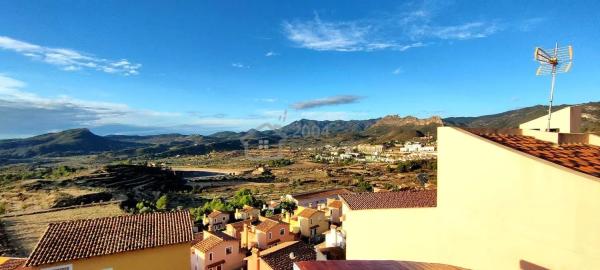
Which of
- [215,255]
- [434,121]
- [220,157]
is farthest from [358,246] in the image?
[434,121]

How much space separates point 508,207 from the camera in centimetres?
569

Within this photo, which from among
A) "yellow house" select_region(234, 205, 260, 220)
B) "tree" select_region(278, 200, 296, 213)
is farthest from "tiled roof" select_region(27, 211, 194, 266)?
"tree" select_region(278, 200, 296, 213)

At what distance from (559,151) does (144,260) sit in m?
11.9

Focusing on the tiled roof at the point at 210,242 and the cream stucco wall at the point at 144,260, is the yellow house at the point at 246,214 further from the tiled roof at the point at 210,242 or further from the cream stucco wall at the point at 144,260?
the cream stucco wall at the point at 144,260

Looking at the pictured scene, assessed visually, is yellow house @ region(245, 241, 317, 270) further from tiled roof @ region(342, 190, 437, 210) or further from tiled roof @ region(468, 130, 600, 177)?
tiled roof @ region(468, 130, 600, 177)

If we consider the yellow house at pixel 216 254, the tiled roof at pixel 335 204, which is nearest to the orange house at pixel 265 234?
the yellow house at pixel 216 254

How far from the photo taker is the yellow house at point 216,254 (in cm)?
2298

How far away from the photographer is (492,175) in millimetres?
5918

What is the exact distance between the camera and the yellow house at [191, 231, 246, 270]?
23.0 meters

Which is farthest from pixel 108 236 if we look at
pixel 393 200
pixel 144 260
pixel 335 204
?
pixel 335 204

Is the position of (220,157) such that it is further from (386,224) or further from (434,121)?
(386,224)

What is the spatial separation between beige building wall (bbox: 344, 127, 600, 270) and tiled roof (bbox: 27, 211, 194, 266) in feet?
28.0

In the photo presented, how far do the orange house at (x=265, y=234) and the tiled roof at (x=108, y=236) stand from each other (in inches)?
623

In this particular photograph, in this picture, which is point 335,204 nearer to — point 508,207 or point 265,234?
point 265,234
